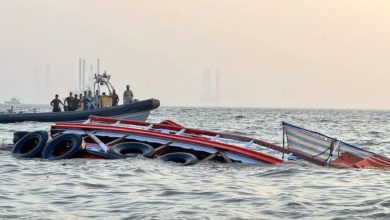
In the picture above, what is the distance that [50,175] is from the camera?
38.6ft

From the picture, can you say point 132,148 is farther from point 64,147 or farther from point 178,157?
point 64,147

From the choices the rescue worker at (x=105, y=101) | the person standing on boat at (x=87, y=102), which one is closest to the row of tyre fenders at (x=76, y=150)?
the rescue worker at (x=105, y=101)

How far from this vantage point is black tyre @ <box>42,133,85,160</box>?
48.3 ft

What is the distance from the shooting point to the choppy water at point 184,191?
27.3 ft

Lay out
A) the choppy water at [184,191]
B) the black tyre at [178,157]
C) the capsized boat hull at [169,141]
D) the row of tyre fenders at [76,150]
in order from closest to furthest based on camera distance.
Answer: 1. the choppy water at [184,191]
2. the black tyre at [178,157]
3. the row of tyre fenders at [76,150]
4. the capsized boat hull at [169,141]

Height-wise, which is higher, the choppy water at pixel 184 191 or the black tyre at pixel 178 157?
the black tyre at pixel 178 157

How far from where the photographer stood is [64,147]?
51.2 feet

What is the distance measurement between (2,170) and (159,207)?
534cm

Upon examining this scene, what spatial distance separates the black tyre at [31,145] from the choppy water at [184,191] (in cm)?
90

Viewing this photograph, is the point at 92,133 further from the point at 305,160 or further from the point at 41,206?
the point at 41,206

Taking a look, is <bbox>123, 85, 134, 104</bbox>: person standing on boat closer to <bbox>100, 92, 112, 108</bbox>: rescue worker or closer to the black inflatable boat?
<bbox>100, 92, 112, 108</bbox>: rescue worker

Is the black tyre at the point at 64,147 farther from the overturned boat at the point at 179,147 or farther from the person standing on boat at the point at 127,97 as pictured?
the person standing on boat at the point at 127,97

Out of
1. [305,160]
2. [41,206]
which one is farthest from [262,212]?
[305,160]

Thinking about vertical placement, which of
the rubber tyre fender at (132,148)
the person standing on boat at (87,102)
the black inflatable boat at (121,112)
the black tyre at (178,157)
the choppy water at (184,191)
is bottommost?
the choppy water at (184,191)
